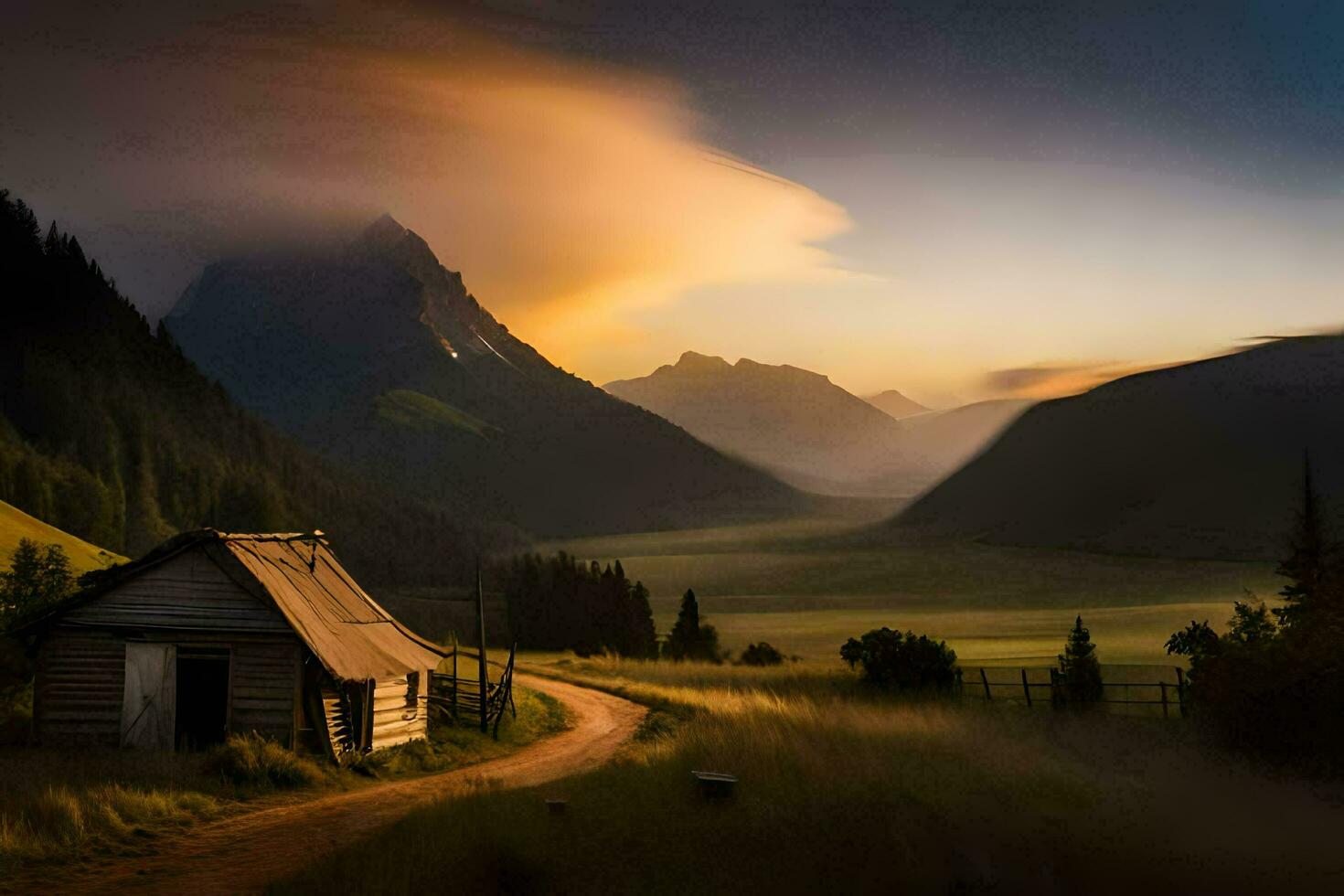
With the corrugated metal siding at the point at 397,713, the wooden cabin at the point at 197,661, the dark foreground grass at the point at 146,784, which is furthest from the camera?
the corrugated metal siding at the point at 397,713

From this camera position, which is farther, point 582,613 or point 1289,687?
point 582,613

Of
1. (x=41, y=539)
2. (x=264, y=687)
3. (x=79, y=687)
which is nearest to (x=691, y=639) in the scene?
(x=41, y=539)

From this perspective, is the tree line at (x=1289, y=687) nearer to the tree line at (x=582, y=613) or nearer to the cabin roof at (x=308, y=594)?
the cabin roof at (x=308, y=594)

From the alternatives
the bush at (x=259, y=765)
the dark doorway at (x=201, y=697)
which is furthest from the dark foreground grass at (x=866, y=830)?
the dark doorway at (x=201, y=697)

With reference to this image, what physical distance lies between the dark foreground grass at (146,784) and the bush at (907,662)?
18.0 metres

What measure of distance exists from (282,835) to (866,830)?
34.9 feet

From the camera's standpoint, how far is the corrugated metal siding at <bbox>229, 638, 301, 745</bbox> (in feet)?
101

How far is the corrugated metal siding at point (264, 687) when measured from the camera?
30781 mm

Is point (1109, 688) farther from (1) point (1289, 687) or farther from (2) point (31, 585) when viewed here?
(2) point (31, 585)

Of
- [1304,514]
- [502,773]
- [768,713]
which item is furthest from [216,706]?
[1304,514]

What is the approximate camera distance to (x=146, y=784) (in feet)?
81.6

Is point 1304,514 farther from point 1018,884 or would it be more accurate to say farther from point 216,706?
point 216,706

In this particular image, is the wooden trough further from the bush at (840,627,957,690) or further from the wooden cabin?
the bush at (840,627,957,690)

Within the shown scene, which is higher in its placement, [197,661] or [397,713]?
[197,661]
